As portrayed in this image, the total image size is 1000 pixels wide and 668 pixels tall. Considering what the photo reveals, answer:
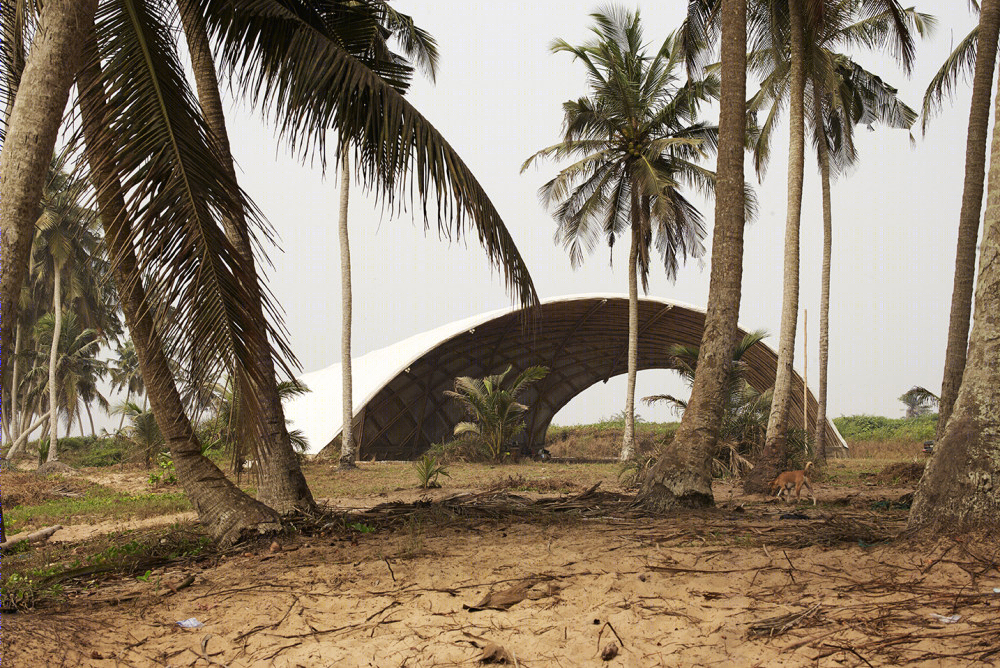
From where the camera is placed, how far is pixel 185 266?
16.3 feet

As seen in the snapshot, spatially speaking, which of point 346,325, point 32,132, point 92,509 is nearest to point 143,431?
point 346,325

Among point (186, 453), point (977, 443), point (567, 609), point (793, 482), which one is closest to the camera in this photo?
point (567, 609)

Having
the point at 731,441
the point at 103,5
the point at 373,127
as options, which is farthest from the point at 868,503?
the point at 103,5

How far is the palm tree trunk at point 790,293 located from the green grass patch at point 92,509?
896cm

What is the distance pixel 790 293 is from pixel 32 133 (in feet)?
38.6

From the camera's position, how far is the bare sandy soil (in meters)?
3.73

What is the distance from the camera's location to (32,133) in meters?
4.10

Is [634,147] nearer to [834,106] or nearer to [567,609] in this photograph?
[834,106]

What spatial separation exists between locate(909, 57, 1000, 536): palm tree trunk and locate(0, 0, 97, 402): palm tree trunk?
19.5ft

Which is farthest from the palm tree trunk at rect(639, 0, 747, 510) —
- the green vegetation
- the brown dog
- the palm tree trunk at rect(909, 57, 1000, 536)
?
the green vegetation

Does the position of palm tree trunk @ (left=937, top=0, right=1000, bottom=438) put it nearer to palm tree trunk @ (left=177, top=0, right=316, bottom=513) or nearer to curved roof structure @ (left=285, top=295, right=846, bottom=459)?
palm tree trunk @ (left=177, top=0, right=316, bottom=513)

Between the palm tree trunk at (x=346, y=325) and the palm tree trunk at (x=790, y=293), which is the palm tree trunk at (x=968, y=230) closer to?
the palm tree trunk at (x=790, y=293)

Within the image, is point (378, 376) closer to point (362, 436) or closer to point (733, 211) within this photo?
point (362, 436)

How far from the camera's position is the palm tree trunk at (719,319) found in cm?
775
